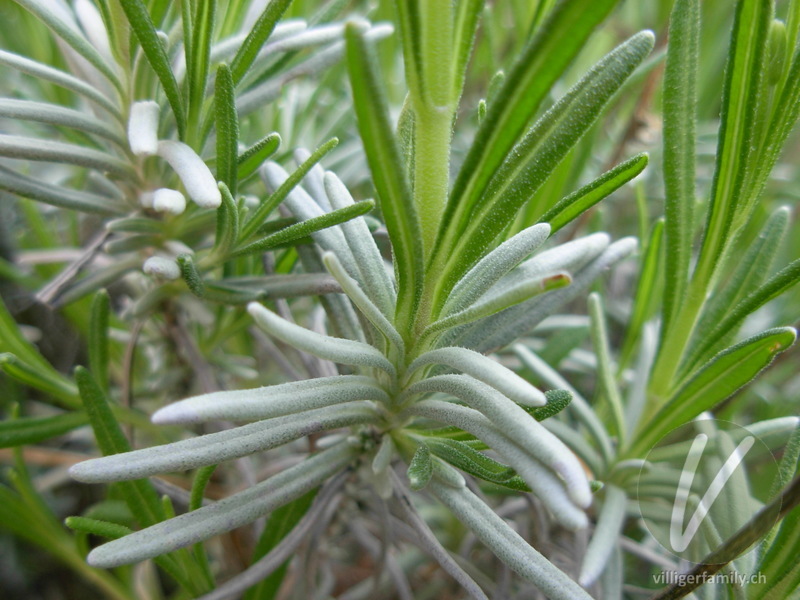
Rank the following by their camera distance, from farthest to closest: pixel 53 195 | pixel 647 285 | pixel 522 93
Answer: pixel 647 285 → pixel 53 195 → pixel 522 93

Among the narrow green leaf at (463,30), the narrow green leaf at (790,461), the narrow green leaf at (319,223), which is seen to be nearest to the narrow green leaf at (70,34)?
the narrow green leaf at (319,223)

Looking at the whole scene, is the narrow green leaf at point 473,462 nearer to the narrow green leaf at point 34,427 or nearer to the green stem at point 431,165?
the green stem at point 431,165

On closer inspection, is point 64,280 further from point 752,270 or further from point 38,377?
point 752,270

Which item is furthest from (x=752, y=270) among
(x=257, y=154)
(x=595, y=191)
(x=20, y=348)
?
(x=20, y=348)

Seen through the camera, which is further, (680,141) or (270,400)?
(680,141)

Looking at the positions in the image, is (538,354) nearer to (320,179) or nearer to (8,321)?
(320,179)

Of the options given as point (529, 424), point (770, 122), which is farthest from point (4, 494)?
point (770, 122)

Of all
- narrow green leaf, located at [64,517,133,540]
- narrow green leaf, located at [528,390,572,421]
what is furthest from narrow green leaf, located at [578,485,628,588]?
narrow green leaf, located at [64,517,133,540]
